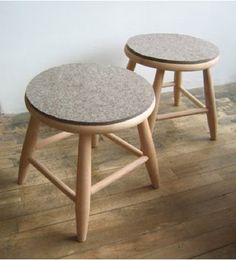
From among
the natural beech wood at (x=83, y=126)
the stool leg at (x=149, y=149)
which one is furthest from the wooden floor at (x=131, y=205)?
the natural beech wood at (x=83, y=126)

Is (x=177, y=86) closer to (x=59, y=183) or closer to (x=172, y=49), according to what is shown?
(x=172, y=49)

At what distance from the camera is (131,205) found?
3.05 feet

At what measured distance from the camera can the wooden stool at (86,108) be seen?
69 cm

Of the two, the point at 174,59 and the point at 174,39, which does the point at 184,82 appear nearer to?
the point at 174,39

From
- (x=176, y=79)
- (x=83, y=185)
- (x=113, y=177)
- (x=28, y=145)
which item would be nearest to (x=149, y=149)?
(x=113, y=177)

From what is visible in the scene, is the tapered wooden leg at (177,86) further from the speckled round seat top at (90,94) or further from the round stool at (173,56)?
the speckled round seat top at (90,94)

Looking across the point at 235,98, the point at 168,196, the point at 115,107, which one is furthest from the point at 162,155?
the point at 235,98

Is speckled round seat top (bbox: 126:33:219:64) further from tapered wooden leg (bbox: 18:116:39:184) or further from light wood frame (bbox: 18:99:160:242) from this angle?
tapered wooden leg (bbox: 18:116:39:184)

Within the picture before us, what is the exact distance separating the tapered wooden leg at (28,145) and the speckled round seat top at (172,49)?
1.27 feet

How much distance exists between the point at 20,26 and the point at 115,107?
2.00 feet

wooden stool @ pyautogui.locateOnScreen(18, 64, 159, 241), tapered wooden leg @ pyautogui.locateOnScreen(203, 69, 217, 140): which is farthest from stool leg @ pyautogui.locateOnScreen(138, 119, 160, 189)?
tapered wooden leg @ pyautogui.locateOnScreen(203, 69, 217, 140)

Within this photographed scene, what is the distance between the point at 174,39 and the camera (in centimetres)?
110

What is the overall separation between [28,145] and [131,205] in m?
0.35

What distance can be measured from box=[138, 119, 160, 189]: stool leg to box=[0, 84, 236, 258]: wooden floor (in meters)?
0.05
